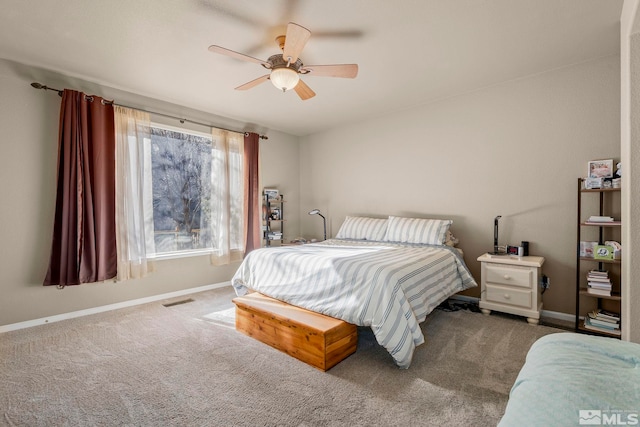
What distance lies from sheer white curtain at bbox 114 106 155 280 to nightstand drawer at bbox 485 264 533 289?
3.84 meters

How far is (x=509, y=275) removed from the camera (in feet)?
9.42

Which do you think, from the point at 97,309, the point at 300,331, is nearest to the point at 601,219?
the point at 300,331

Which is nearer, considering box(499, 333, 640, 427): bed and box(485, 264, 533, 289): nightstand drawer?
box(499, 333, 640, 427): bed

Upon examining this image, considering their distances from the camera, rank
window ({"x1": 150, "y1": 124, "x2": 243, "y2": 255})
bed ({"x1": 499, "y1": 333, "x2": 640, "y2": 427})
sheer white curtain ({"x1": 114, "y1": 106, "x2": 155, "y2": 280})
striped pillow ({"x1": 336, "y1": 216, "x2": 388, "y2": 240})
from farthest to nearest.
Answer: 1. striped pillow ({"x1": 336, "y1": 216, "x2": 388, "y2": 240})
2. window ({"x1": 150, "y1": 124, "x2": 243, "y2": 255})
3. sheer white curtain ({"x1": 114, "y1": 106, "x2": 155, "y2": 280})
4. bed ({"x1": 499, "y1": 333, "x2": 640, "y2": 427})

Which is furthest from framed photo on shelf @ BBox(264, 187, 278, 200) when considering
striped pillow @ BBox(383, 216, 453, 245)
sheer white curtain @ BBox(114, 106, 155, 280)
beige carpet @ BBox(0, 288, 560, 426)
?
beige carpet @ BBox(0, 288, 560, 426)

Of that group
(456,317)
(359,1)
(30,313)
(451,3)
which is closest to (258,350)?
(456,317)

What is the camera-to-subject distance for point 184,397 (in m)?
1.76

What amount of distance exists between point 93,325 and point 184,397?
1757 mm

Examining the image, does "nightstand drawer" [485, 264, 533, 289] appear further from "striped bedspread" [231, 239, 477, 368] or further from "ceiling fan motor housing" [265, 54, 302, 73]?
"ceiling fan motor housing" [265, 54, 302, 73]

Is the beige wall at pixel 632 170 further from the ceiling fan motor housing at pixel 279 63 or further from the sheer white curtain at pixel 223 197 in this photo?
the sheer white curtain at pixel 223 197

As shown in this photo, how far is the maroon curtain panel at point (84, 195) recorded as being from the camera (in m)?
2.86

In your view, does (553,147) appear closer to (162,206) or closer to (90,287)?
(162,206)

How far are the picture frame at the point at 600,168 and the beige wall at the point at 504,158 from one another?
0.15 metres

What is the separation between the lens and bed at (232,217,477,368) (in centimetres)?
203
